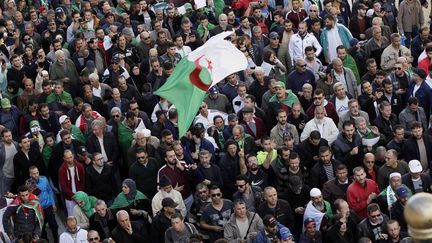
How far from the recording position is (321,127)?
40.8 feet

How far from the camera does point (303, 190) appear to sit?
11070 mm

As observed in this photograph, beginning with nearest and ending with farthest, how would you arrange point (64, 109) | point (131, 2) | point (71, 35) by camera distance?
point (64, 109)
point (71, 35)
point (131, 2)

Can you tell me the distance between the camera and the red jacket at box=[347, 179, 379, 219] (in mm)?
10734

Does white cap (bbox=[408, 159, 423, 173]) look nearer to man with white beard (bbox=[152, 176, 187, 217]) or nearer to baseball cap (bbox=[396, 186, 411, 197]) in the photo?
baseball cap (bbox=[396, 186, 411, 197])

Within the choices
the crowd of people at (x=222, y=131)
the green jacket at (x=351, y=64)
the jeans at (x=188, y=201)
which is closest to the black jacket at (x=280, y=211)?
the crowd of people at (x=222, y=131)

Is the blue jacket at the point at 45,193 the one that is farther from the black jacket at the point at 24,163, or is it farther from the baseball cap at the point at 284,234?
the baseball cap at the point at 284,234

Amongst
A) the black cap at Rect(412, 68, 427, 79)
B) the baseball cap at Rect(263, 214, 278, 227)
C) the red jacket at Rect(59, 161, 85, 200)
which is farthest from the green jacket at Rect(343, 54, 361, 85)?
the baseball cap at Rect(263, 214, 278, 227)

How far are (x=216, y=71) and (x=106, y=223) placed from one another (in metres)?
2.50

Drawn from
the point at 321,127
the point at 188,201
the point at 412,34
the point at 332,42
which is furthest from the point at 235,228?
the point at 412,34

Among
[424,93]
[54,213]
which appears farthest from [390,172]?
[54,213]

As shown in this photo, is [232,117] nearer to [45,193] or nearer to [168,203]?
[168,203]

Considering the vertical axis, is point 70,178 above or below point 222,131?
below

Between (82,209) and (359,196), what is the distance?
3.30 meters

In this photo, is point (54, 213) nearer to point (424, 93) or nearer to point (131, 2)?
point (424, 93)
